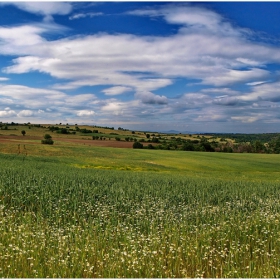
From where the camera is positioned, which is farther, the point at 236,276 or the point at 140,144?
the point at 140,144

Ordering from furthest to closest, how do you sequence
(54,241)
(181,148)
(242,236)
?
1. (181,148)
2. (242,236)
3. (54,241)

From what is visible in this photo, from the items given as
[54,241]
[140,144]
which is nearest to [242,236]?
[54,241]

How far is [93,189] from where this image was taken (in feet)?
52.1

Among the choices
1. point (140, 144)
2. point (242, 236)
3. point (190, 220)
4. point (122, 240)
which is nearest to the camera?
point (122, 240)

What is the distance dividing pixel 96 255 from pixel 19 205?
6.59 metres

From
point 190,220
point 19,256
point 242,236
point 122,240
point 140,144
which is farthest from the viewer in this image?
point 140,144

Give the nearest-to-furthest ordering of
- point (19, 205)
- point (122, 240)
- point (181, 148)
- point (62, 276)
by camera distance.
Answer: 1. point (62, 276)
2. point (122, 240)
3. point (19, 205)
4. point (181, 148)

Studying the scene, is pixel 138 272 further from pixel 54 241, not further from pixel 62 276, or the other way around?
pixel 54 241

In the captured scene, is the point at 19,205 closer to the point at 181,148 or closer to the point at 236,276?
the point at 236,276

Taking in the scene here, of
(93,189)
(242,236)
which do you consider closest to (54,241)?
(242,236)

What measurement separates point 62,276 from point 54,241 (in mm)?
1965

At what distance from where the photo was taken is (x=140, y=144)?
9000 centimetres

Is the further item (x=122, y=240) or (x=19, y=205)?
(x=19, y=205)

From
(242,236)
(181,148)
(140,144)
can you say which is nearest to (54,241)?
(242,236)
